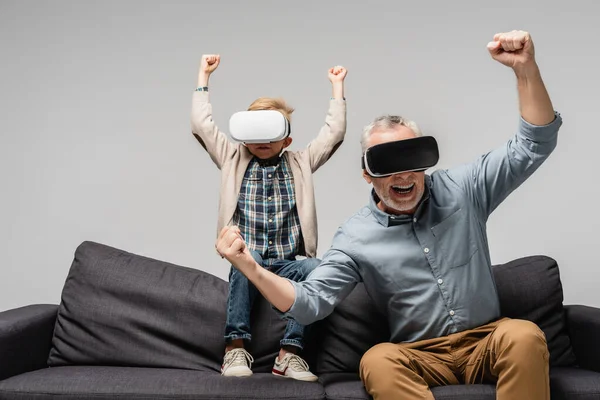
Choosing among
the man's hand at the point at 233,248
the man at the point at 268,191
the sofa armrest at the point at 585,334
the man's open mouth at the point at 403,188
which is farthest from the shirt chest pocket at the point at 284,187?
the sofa armrest at the point at 585,334

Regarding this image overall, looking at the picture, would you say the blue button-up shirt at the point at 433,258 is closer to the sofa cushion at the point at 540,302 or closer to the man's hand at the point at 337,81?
the sofa cushion at the point at 540,302

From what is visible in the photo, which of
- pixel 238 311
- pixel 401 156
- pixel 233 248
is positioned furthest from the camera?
pixel 238 311

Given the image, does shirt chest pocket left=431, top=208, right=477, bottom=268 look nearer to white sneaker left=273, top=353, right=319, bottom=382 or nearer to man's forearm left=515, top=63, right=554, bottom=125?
man's forearm left=515, top=63, right=554, bottom=125

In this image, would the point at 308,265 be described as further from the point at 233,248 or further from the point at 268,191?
the point at 233,248

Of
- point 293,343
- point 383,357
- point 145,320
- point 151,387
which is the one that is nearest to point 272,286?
point 383,357

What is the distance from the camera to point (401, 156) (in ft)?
8.11

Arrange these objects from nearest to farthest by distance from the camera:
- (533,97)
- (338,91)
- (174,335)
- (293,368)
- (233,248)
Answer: (233,248) < (533,97) < (293,368) < (174,335) < (338,91)

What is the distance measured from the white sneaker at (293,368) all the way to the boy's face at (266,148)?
755 mm

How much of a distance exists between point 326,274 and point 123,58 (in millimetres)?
2023

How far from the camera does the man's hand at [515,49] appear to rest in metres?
2.28

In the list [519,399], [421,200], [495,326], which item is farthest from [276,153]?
[519,399]

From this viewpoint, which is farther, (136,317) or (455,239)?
(136,317)

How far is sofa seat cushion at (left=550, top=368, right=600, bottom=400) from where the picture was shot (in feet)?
8.09

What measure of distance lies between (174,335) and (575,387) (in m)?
1.40
